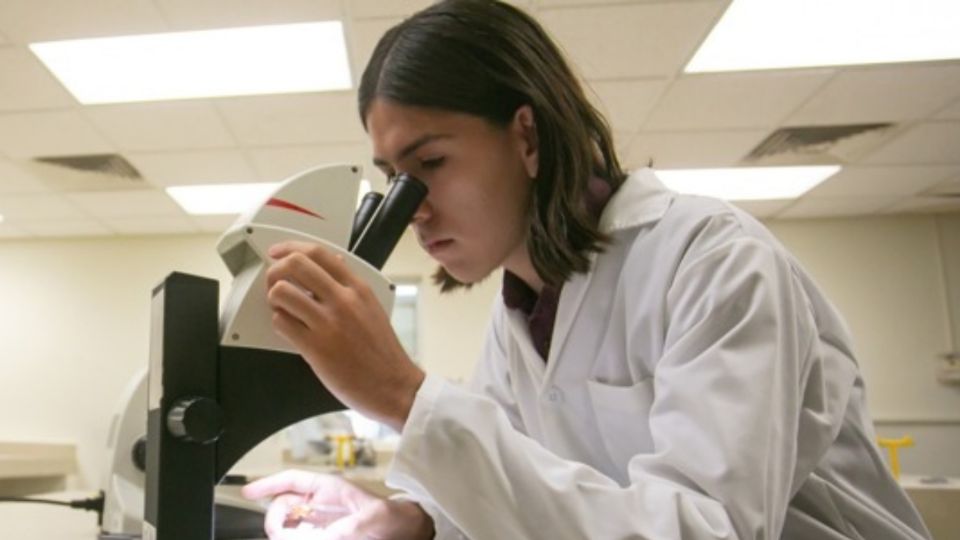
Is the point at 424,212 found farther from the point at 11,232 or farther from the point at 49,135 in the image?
the point at 11,232

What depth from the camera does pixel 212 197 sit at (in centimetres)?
460

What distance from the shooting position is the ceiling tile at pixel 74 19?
2.39 meters

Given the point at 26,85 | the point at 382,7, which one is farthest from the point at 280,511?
the point at 26,85

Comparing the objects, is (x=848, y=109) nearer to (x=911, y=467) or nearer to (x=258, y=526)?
(x=911, y=467)

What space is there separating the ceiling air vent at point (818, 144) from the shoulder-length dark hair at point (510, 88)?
2953 millimetres

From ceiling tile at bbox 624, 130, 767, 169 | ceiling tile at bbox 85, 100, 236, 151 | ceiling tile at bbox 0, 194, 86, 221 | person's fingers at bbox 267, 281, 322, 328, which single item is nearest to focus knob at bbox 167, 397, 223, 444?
person's fingers at bbox 267, 281, 322, 328

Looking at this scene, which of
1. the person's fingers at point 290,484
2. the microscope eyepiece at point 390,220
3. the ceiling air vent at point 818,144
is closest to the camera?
the microscope eyepiece at point 390,220

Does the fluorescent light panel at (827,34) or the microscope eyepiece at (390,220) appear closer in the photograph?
the microscope eyepiece at (390,220)

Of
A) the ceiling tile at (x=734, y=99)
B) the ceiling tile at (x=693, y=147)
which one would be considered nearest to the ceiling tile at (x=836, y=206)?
the ceiling tile at (x=693, y=147)

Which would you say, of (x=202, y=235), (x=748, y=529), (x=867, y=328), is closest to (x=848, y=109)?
(x=867, y=328)

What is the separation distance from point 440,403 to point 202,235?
5.37 metres

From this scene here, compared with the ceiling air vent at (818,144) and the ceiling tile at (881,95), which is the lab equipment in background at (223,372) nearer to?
the ceiling tile at (881,95)

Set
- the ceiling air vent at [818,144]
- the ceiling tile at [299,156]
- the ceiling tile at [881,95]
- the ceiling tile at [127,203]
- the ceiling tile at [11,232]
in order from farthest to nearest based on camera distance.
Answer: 1. the ceiling tile at [11,232]
2. the ceiling tile at [127,203]
3. the ceiling tile at [299,156]
4. the ceiling air vent at [818,144]
5. the ceiling tile at [881,95]

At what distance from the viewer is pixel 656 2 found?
240 cm
